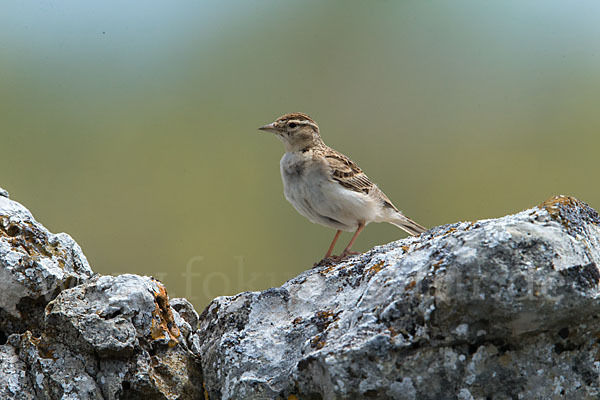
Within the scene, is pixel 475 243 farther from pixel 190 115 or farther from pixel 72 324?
pixel 190 115

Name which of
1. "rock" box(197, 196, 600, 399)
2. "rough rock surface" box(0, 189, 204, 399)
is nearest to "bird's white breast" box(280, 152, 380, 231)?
"rough rock surface" box(0, 189, 204, 399)

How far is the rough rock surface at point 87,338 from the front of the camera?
4.43 meters

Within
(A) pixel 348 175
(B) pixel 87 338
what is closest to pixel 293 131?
(A) pixel 348 175

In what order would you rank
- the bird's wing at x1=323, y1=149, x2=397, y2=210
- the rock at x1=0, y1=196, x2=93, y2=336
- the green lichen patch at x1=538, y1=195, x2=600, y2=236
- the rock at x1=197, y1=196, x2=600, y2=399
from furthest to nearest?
the bird's wing at x1=323, y1=149, x2=397, y2=210 < the rock at x1=0, y1=196, x2=93, y2=336 < the green lichen patch at x1=538, y1=195, x2=600, y2=236 < the rock at x1=197, y1=196, x2=600, y2=399

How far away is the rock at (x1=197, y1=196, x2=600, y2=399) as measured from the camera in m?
3.82

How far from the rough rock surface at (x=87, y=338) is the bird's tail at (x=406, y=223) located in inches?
188

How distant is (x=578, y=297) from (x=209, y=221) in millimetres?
18240

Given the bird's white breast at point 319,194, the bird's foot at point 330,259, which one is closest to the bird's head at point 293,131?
the bird's white breast at point 319,194

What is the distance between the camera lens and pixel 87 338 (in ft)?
14.6

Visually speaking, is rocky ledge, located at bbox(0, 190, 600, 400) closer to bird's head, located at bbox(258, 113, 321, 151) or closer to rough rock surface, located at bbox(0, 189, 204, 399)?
rough rock surface, located at bbox(0, 189, 204, 399)

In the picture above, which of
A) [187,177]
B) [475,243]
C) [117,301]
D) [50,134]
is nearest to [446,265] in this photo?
[475,243]

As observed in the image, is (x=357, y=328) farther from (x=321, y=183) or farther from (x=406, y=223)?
(x=406, y=223)

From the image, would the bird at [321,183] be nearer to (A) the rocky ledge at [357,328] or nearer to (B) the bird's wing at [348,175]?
(B) the bird's wing at [348,175]

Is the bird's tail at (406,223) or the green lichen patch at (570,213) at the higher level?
the bird's tail at (406,223)
